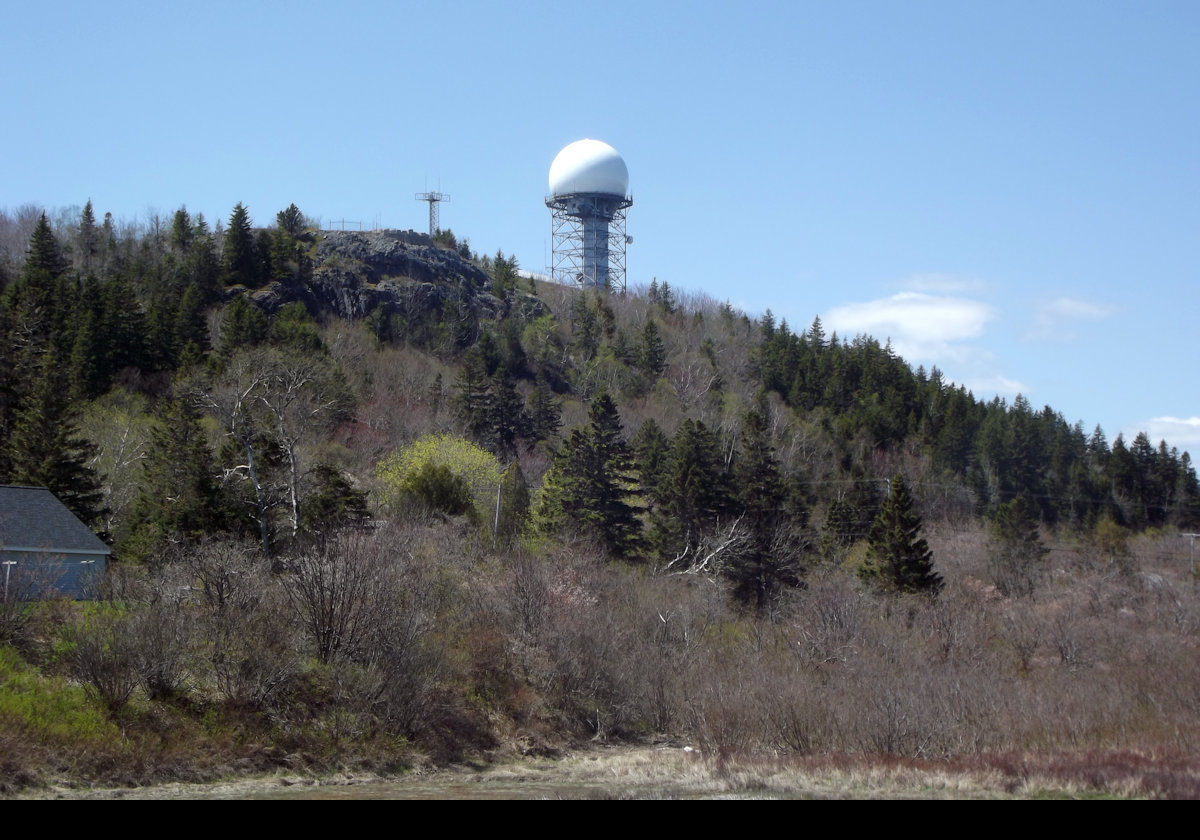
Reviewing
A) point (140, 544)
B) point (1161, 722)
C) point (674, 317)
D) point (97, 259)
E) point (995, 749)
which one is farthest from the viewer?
point (674, 317)

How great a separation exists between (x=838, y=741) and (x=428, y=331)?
74.3 metres

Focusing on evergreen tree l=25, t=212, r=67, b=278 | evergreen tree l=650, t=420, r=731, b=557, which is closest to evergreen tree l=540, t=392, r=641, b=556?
evergreen tree l=650, t=420, r=731, b=557

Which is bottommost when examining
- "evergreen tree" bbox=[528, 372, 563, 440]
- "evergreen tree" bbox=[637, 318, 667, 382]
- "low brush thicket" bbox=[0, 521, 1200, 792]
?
"low brush thicket" bbox=[0, 521, 1200, 792]

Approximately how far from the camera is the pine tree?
1927 inches

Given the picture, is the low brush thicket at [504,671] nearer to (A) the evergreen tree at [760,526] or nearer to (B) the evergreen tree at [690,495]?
(A) the evergreen tree at [760,526]

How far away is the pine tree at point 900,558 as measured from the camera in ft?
161

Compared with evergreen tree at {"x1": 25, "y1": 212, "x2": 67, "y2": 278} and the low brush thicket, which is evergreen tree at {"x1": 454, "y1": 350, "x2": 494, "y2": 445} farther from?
evergreen tree at {"x1": 25, "y1": 212, "x2": 67, "y2": 278}

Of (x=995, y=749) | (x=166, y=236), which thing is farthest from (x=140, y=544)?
(x=166, y=236)

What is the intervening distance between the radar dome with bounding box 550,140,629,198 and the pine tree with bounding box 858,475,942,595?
51054mm

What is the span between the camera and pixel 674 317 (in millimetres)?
116062

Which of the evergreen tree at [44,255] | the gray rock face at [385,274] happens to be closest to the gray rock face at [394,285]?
the gray rock face at [385,274]

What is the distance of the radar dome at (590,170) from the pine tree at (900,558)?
167ft

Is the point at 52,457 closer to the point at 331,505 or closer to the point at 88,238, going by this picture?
the point at 331,505
